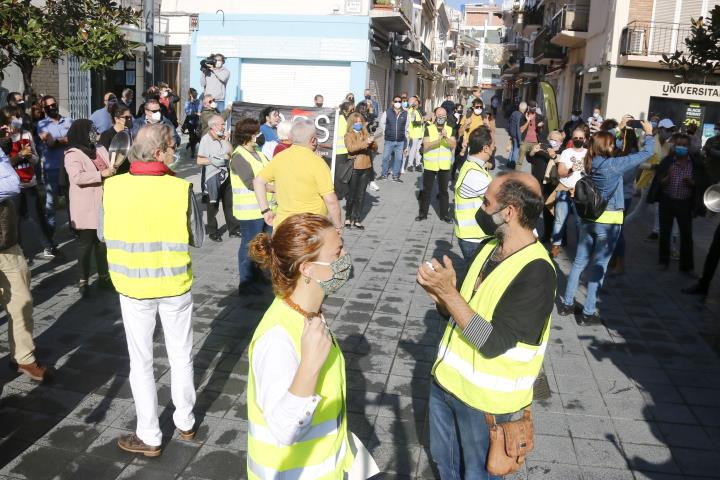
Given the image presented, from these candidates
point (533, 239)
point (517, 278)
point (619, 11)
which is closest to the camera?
point (517, 278)

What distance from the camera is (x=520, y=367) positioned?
285 centimetres

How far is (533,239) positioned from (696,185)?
21.1ft

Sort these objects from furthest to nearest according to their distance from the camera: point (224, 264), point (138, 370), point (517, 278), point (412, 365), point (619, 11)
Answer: point (619, 11)
point (224, 264)
point (412, 365)
point (138, 370)
point (517, 278)

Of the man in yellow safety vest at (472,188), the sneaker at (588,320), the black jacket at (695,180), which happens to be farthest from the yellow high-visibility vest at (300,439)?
the black jacket at (695,180)

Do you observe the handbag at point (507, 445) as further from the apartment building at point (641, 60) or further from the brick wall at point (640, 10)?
the brick wall at point (640, 10)

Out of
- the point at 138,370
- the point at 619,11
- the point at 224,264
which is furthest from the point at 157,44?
the point at 138,370

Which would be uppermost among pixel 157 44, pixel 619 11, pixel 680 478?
pixel 619 11

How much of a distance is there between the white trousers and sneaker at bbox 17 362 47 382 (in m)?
1.31

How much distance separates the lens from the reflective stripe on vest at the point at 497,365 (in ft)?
9.26

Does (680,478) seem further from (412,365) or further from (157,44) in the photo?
(157,44)

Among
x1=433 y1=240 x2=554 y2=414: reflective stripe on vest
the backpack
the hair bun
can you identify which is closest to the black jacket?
the backpack

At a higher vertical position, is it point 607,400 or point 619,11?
point 619,11

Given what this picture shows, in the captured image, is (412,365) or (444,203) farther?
(444,203)

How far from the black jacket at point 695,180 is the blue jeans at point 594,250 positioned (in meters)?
2.54
